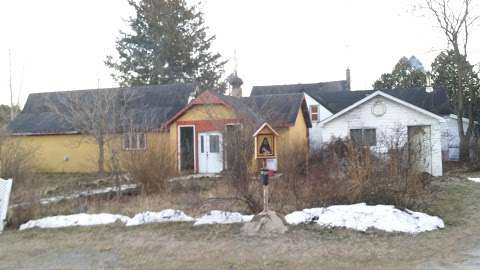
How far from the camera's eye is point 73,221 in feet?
36.1

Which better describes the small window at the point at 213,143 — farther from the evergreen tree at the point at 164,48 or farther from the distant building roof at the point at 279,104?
the evergreen tree at the point at 164,48

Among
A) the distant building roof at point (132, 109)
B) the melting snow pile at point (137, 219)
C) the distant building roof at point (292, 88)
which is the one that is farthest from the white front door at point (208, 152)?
the distant building roof at point (292, 88)

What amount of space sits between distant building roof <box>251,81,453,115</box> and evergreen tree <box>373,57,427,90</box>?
19.4ft

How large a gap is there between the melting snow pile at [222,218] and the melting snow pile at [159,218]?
1.40ft

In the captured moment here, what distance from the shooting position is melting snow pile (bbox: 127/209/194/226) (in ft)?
34.8

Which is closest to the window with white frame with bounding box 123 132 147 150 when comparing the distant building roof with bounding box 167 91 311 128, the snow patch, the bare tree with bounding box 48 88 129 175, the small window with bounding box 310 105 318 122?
the snow patch

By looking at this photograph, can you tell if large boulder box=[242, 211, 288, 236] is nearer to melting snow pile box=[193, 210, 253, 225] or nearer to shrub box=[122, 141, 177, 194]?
melting snow pile box=[193, 210, 253, 225]

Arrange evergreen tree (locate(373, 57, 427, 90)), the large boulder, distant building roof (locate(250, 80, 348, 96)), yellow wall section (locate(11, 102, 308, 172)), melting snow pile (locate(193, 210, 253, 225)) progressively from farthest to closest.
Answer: evergreen tree (locate(373, 57, 427, 90))
distant building roof (locate(250, 80, 348, 96))
yellow wall section (locate(11, 102, 308, 172))
melting snow pile (locate(193, 210, 253, 225))
the large boulder

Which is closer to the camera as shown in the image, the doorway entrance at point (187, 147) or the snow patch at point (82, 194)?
the snow patch at point (82, 194)

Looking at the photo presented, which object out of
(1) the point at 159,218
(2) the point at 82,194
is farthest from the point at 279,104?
(1) the point at 159,218

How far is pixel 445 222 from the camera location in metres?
10.2

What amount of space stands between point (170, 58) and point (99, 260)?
130ft

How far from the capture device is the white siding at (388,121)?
933 inches

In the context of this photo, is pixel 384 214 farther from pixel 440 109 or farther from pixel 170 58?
pixel 170 58
